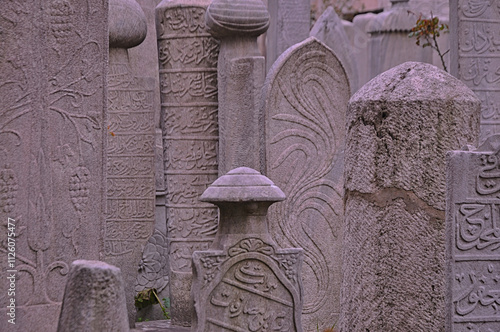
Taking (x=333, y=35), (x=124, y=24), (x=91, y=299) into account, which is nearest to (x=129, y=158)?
(x=124, y=24)

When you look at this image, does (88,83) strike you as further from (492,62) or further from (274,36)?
(274,36)

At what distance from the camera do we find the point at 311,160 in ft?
22.5

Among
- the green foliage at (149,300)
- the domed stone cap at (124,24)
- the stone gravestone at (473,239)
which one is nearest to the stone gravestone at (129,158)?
the domed stone cap at (124,24)

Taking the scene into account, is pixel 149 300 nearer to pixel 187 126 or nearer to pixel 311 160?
pixel 187 126

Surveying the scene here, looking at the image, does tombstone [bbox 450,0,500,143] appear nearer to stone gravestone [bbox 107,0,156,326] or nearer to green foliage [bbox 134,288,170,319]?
stone gravestone [bbox 107,0,156,326]

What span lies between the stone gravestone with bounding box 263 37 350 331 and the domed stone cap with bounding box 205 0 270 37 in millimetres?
375

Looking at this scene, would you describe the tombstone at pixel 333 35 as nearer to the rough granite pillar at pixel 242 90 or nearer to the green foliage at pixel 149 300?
the green foliage at pixel 149 300

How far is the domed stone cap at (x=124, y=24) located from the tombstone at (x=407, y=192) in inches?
128

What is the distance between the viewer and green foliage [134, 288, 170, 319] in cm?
838

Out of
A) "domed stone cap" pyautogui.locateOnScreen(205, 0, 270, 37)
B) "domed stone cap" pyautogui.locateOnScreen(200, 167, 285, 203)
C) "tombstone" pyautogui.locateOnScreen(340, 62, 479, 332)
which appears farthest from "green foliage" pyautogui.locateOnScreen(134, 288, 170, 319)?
"tombstone" pyautogui.locateOnScreen(340, 62, 479, 332)

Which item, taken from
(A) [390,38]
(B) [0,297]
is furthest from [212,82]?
(A) [390,38]

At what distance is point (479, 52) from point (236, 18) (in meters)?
2.38

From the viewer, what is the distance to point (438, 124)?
4.43 meters

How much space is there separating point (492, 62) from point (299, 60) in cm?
235
